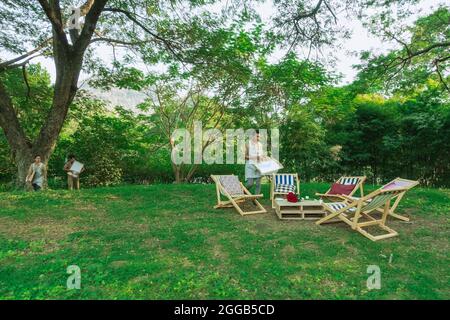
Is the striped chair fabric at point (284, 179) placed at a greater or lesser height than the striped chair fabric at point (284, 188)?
greater

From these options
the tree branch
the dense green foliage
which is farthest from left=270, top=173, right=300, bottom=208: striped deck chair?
the tree branch

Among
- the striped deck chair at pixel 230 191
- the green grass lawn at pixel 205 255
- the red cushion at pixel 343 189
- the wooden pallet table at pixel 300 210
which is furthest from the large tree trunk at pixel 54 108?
the red cushion at pixel 343 189

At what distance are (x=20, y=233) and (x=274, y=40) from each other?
8045 millimetres

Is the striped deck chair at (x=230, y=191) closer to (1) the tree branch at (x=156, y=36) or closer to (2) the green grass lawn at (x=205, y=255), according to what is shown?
(2) the green grass lawn at (x=205, y=255)

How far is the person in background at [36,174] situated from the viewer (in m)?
9.20

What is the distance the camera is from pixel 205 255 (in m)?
3.99

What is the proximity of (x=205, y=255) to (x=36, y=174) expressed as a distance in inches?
315

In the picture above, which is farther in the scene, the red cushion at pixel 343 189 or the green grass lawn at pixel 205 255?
the red cushion at pixel 343 189

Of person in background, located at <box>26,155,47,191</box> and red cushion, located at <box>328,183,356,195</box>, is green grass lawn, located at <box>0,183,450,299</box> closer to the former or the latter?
red cushion, located at <box>328,183,356,195</box>

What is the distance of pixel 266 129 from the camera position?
508 inches

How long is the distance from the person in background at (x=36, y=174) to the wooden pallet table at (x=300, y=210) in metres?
7.90

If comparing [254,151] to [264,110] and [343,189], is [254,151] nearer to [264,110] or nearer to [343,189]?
[343,189]

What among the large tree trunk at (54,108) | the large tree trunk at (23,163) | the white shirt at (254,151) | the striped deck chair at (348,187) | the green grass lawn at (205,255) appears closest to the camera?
the green grass lawn at (205,255)

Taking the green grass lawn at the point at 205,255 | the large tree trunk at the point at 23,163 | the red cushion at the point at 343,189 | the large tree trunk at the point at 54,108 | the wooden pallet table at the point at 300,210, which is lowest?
the green grass lawn at the point at 205,255
